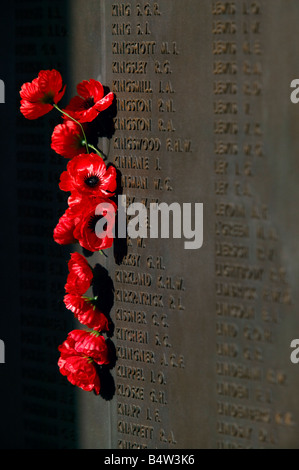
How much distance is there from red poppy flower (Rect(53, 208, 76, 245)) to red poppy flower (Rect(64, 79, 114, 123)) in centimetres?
44

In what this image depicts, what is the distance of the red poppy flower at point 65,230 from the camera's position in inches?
151

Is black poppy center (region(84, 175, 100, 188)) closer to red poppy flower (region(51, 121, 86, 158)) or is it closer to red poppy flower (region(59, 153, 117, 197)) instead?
red poppy flower (region(59, 153, 117, 197))

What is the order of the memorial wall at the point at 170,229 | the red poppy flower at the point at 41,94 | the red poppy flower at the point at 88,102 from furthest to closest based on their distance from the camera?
the red poppy flower at the point at 41,94, the red poppy flower at the point at 88,102, the memorial wall at the point at 170,229

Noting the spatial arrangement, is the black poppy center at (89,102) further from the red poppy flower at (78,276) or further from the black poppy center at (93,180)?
the red poppy flower at (78,276)

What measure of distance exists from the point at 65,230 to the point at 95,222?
7.3 inches

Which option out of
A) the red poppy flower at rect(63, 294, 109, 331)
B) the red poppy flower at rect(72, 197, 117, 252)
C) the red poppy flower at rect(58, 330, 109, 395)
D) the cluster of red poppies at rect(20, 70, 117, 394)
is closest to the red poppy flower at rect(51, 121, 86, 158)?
the cluster of red poppies at rect(20, 70, 117, 394)

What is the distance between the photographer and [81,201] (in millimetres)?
3742

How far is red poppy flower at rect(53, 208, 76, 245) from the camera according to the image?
3.82 m

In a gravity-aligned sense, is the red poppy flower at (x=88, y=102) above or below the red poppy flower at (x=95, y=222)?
above

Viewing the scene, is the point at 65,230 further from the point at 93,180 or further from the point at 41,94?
the point at 41,94

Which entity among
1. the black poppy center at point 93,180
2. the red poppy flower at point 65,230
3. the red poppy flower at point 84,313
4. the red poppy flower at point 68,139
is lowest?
the red poppy flower at point 84,313

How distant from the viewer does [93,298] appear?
3.88 meters

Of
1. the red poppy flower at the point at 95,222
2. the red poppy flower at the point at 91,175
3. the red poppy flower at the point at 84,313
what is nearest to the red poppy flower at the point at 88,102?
the red poppy flower at the point at 91,175

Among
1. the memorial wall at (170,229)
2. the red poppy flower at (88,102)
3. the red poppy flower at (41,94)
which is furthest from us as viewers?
the red poppy flower at (41,94)
